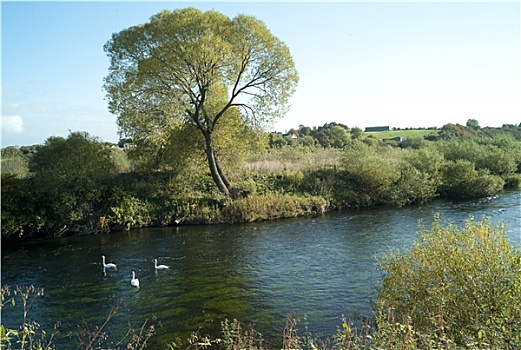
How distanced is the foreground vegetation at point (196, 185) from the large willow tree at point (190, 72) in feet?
6.89

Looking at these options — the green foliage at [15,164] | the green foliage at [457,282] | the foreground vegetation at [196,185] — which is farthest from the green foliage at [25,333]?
the green foliage at [15,164]

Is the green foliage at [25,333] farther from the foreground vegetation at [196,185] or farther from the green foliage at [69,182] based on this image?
the foreground vegetation at [196,185]

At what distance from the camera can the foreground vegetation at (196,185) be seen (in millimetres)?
23734

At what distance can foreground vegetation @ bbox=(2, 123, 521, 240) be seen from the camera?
23734 millimetres

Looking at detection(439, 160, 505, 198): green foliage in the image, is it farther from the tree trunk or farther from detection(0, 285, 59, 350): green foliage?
detection(0, 285, 59, 350): green foliage

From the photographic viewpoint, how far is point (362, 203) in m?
30.4

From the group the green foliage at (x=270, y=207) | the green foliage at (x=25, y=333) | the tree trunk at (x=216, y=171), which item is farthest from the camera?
the tree trunk at (x=216, y=171)

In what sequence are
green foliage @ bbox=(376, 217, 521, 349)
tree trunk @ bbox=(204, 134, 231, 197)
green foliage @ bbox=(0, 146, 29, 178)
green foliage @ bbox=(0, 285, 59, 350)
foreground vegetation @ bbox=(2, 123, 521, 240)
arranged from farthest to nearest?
green foliage @ bbox=(0, 146, 29, 178), tree trunk @ bbox=(204, 134, 231, 197), foreground vegetation @ bbox=(2, 123, 521, 240), green foliage @ bbox=(376, 217, 521, 349), green foliage @ bbox=(0, 285, 59, 350)

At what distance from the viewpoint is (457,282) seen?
320 inches

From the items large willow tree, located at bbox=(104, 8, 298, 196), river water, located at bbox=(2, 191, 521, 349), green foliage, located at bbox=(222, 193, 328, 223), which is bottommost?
river water, located at bbox=(2, 191, 521, 349)

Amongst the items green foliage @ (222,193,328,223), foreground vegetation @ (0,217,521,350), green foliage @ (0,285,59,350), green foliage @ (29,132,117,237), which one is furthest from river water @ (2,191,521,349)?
foreground vegetation @ (0,217,521,350)

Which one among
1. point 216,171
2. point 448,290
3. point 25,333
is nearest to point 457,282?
point 448,290

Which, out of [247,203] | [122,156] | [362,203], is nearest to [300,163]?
[362,203]

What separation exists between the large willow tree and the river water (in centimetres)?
690
